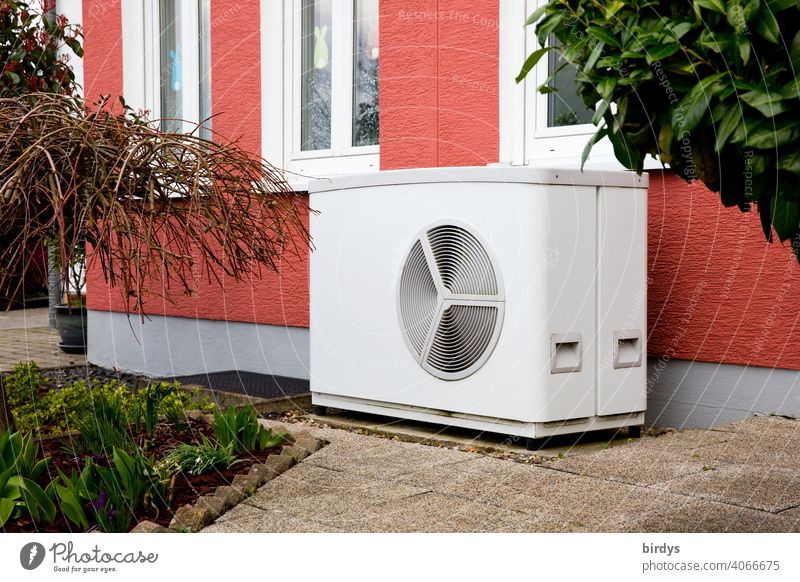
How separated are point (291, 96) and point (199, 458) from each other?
4.35 meters

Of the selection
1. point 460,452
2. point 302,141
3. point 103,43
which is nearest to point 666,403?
point 460,452

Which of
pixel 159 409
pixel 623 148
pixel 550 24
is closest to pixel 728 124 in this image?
pixel 623 148

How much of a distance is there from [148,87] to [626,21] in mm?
7349

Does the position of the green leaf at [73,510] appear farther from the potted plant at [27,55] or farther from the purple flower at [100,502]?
the potted plant at [27,55]

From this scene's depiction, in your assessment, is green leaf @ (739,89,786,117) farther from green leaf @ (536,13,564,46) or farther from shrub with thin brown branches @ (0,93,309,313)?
shrub with thin brown branches @ (0,93,309,313)

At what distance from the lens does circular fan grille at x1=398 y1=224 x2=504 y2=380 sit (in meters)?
4.54

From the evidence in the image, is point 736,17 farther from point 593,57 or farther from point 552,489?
point 552,489

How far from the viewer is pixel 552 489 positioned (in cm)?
366

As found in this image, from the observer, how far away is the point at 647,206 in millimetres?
4766

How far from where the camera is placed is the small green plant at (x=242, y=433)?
3.92 meters

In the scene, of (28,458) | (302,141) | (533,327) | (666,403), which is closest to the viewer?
(28,458)

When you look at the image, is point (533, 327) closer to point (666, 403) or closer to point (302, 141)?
point (666, 403)

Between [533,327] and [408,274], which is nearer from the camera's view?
[533,327]

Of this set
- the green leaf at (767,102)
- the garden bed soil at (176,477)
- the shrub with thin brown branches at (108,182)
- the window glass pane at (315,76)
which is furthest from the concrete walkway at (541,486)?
the window glass pane at (315,76)
